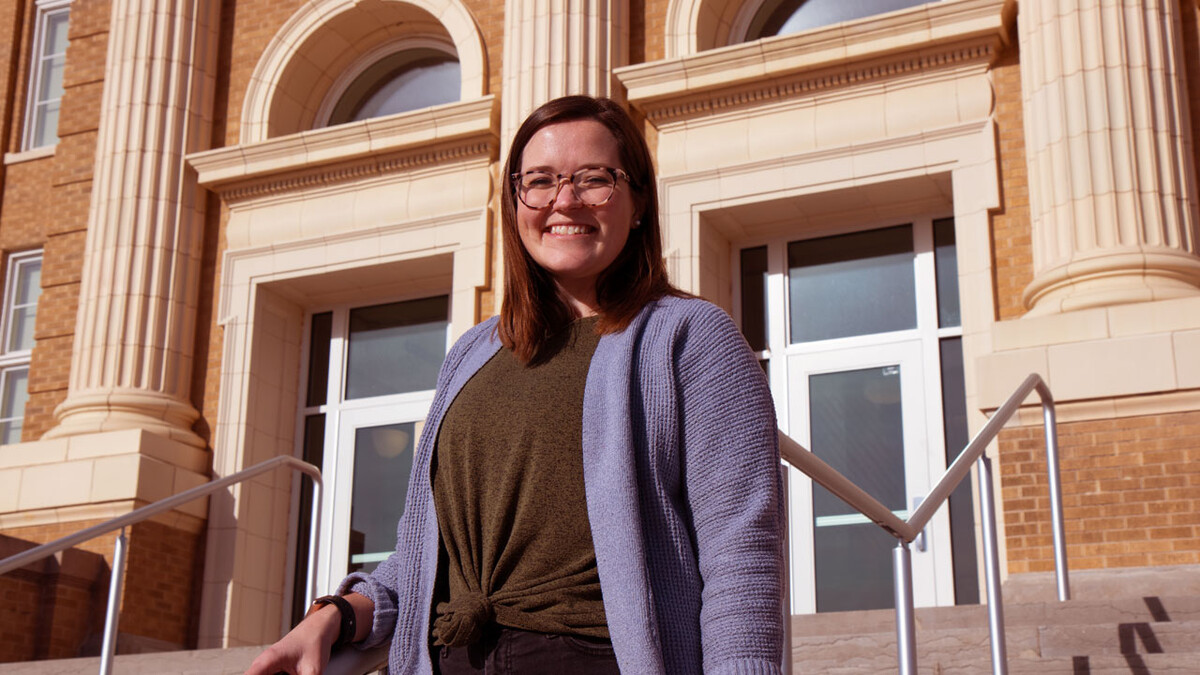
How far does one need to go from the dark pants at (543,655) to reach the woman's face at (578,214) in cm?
55

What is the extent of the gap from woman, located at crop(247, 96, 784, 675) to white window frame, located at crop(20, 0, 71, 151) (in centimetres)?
1197

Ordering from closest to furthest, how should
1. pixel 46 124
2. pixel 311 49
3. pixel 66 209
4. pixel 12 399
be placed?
pixel 311 49, pixel 66 209, pixel 12 399, pixel 46 124

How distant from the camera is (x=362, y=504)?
10938 millimetres

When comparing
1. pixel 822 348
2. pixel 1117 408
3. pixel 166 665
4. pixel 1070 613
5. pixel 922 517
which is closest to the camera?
pixel 922 517

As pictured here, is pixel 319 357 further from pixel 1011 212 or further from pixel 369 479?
pixel 1011 212

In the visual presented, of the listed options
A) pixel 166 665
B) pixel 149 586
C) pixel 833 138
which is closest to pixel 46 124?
pixel 149 586

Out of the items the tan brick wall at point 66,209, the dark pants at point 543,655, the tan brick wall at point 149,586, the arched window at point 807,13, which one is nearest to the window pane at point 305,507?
the tan brick wall at point 149,586

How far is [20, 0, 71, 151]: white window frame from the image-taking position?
42.5 feet

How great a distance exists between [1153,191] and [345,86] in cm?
686

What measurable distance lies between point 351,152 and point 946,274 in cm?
462

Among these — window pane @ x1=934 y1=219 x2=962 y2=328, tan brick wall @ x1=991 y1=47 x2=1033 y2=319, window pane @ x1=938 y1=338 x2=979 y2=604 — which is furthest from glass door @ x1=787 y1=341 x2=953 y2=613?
tan brick wall @ x1=991 y1=47 x2=1033 y2=319

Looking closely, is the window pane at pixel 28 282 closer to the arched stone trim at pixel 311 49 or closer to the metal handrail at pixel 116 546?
the arched stone trim at pixel 311 49

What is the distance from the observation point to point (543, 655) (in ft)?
5.76

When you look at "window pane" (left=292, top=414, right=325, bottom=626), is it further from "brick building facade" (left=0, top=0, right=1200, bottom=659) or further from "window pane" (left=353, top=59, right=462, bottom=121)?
"window pane" (left=353, top=59, right=462, bottom=121)
